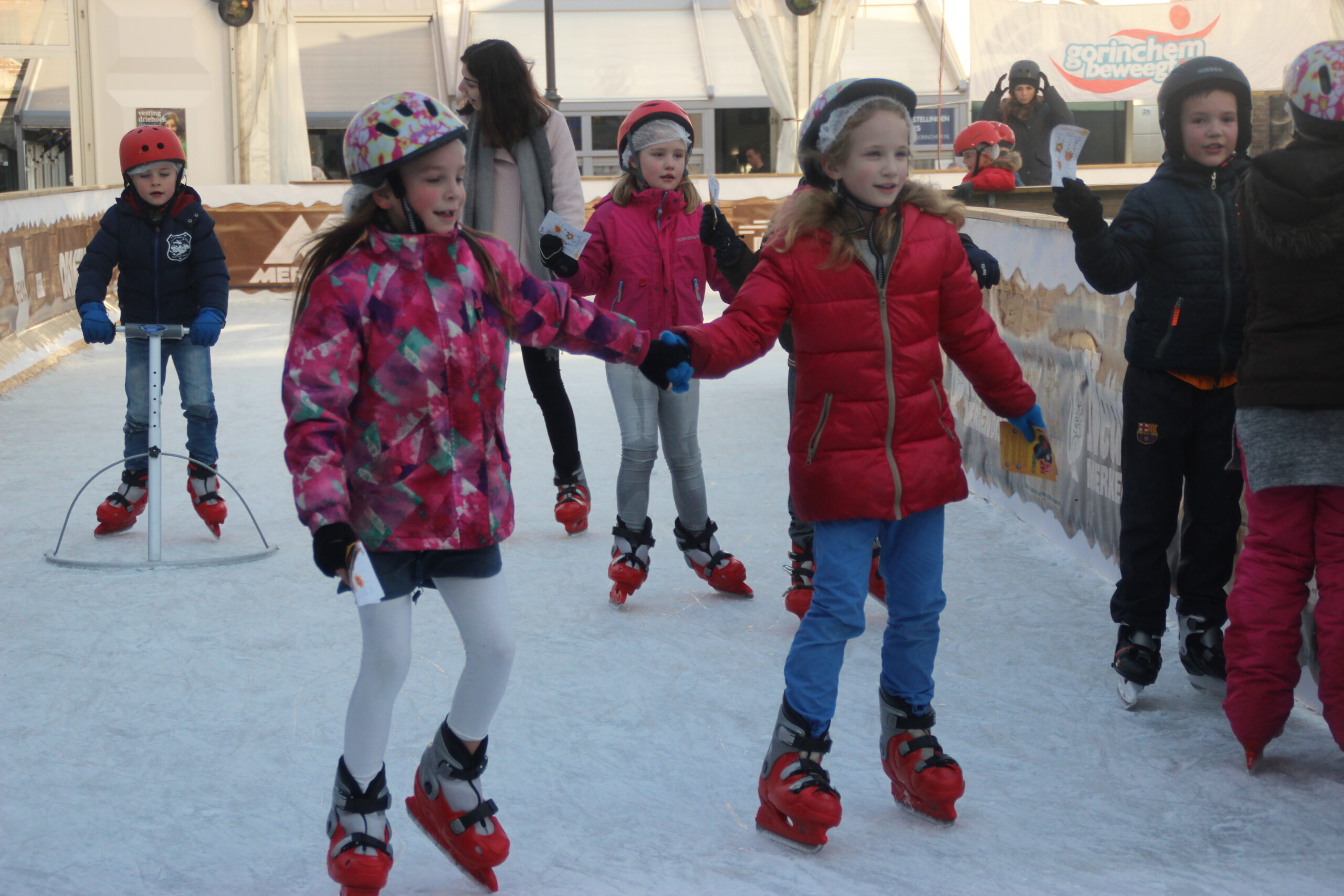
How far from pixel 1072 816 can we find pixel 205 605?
283 centimetres

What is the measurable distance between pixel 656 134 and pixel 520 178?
39.9 inches

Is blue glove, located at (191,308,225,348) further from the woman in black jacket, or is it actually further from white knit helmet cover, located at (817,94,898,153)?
the woman in black jacket

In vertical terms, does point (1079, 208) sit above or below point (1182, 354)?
above

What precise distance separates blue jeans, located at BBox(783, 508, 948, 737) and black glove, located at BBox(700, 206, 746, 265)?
3.28ft

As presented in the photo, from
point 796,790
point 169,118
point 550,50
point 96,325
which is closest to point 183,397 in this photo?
point 96,325

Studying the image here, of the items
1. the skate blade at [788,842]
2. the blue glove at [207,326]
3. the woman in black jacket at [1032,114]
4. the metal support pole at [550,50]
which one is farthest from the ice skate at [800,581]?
the metal support pole at [550,50]

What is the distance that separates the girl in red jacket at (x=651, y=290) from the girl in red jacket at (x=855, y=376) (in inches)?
56.7

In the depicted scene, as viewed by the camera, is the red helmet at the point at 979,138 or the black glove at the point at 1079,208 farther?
the red helmet at the point at 979,138

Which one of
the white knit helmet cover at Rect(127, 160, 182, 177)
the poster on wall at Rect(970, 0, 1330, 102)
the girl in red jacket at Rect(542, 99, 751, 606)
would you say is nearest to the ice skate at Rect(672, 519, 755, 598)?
the girl in red jacket at Rect(542, 99, 751, 606)

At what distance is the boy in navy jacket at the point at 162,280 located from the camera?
201 inches

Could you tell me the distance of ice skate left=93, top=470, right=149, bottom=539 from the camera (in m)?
5.49

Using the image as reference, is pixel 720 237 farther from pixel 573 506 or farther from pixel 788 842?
pixel 573 506

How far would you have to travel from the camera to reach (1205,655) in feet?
11.7

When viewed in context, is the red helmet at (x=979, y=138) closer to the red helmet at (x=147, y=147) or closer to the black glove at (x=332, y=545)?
the red helmet at (x=147, y=147)
